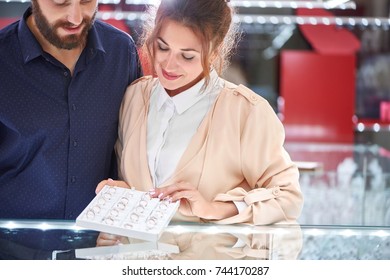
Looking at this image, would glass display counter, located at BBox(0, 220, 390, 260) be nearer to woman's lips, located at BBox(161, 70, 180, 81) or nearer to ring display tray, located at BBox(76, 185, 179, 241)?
ring display tray, located at BBox(76, 185, 179, 241)

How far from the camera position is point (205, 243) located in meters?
1.28

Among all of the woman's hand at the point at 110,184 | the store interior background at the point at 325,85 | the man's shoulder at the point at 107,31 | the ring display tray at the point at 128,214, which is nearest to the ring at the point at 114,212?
the ring display tray at the point at 128,214

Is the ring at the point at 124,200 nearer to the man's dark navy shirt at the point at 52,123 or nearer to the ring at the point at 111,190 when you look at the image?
the ring at the point at 111,190

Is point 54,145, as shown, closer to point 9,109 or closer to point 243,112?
point 9,109

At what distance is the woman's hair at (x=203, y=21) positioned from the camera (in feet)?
4.64

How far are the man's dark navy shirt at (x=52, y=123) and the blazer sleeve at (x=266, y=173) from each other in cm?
35

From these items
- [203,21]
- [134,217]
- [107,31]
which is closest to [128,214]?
[134,217]

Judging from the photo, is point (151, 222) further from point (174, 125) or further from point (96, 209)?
point (174, 125)

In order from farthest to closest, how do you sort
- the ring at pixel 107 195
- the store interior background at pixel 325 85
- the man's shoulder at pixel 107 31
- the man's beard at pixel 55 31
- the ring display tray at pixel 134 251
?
the store interior background at pixel 325 85 → the man's shoulder at pixel 107 31 → the man's beard at pixel 55 31 → the ring at pixel 107 195 → the ring display tray at pixel 134 251

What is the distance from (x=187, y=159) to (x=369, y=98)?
17.6 feet

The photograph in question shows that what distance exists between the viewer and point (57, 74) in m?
1.57

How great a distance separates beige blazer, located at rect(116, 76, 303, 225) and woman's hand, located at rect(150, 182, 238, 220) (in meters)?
0.02

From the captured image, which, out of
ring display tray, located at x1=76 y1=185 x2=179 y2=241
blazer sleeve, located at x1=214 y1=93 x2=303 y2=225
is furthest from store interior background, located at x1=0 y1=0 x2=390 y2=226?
ring display tray, located at x1=76 y1=185 x2=179 y2=241

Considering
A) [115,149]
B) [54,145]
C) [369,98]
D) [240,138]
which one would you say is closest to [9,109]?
[54,145]
